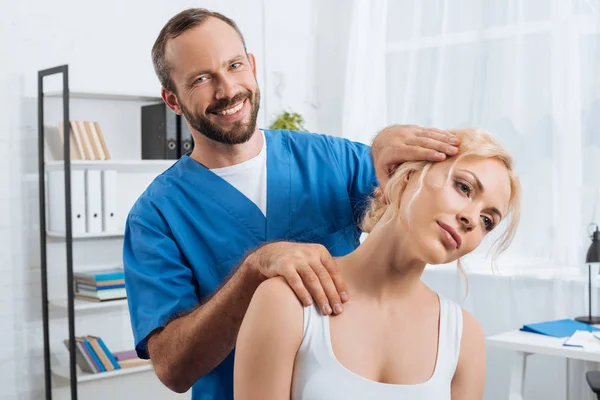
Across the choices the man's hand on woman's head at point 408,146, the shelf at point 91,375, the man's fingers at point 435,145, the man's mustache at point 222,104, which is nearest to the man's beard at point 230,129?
the man's mustache at point 222,104

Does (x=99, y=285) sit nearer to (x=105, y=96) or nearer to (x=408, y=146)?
(x=105, y=96)

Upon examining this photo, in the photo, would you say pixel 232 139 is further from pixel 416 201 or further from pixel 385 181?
pixel 416 201

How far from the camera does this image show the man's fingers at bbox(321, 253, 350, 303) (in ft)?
4.10

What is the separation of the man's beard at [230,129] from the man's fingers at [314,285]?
40cm

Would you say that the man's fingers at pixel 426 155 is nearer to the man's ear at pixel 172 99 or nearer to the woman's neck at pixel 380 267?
the woman's neck at pixel 380 267

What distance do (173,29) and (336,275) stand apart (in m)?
0.60

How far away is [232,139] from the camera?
5.03 ft

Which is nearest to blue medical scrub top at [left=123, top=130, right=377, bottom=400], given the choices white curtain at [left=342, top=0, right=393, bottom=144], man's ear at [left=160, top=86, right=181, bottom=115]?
man's ear at [left=160, top=86, right=181, bottom=115]

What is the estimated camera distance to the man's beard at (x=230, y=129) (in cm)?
150

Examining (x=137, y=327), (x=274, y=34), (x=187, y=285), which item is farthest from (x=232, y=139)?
(x=274, y=34)

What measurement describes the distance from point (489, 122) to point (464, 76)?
267 millimetres

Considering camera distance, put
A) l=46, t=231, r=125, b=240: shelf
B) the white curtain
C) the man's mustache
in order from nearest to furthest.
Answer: the man's mustache, l=46, t=231, r=125, b=240: shelf, the white curtain

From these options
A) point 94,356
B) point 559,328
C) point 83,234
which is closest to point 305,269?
point 559,328

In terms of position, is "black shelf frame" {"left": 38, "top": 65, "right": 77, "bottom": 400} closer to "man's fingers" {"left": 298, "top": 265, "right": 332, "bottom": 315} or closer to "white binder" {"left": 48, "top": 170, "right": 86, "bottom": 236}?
"white binder" {"left": 48, "top": 170, "right": 86, "bottom": 236}
